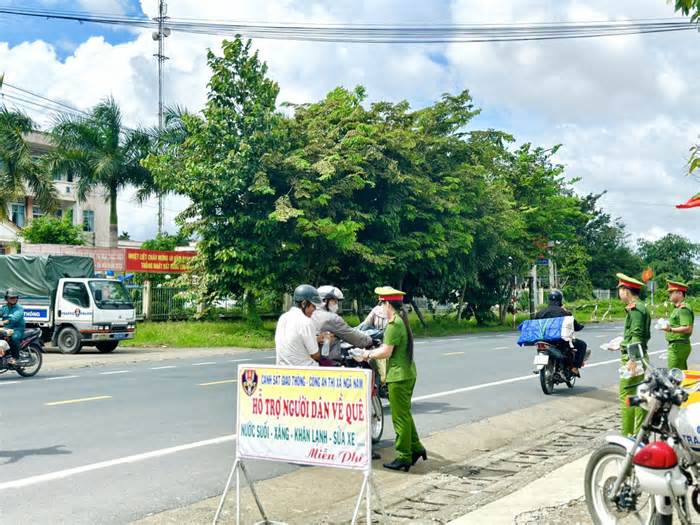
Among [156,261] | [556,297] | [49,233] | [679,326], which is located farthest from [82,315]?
[49,233]

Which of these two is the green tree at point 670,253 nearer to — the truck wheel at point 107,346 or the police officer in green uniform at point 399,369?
the truck wheel at point 107,346

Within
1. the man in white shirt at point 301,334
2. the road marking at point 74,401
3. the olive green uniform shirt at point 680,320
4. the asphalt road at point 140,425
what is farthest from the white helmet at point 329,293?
the road marking at point 74,401

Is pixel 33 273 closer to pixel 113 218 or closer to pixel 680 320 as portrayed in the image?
pixel 113 218

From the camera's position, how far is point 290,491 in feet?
24.5

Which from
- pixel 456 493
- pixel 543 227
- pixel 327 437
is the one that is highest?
pixel 543 227

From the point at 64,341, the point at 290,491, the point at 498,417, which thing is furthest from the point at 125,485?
the point at 64,341

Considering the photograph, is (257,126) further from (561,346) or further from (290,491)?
(290,491)

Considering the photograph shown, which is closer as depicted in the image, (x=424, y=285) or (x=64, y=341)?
(x=64, y=341)

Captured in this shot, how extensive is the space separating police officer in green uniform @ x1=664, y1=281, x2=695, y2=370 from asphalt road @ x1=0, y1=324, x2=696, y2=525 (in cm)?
253

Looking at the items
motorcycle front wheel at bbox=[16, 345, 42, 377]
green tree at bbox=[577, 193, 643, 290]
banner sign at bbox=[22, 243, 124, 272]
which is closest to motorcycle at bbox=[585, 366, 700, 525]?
motorcycle front wheel at bbox=[16, 345, 42, 377]

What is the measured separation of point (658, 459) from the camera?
4.92m

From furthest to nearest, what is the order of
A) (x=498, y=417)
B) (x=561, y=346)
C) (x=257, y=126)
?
(x=257, y=126) → (x=561, y=346) → (x=498, y=417)

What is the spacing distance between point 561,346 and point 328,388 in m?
8.89

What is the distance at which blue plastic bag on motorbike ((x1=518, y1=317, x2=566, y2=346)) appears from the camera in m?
13.7
